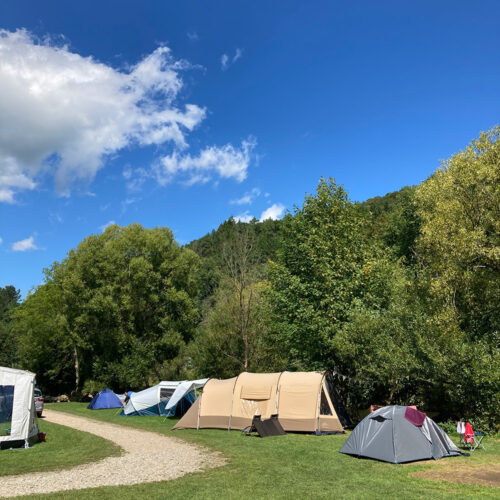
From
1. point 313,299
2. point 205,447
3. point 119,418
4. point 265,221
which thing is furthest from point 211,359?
point 265,221

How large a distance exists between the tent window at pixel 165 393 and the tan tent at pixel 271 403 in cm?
601

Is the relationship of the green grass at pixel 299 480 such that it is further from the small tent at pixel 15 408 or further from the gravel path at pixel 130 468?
the small tent at pixel 15 408

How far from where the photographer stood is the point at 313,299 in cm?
2308

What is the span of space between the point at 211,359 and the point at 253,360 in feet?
13.5

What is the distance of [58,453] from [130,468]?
3727mm

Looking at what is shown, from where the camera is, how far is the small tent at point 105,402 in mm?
29644

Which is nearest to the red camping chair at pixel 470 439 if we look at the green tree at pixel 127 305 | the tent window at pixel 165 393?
the tent window at pixel 165 393

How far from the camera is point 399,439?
39.2 ft

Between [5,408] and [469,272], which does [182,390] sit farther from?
[469,272]

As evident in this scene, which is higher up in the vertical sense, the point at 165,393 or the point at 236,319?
the point at 236,319

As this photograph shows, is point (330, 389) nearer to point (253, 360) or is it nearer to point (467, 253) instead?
point (467, 253)

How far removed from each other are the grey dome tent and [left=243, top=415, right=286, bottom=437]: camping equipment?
4.34 m

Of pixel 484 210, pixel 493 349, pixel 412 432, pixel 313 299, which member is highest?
pixel 484 210

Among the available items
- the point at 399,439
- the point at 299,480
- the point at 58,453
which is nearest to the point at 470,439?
the point at 399,439
